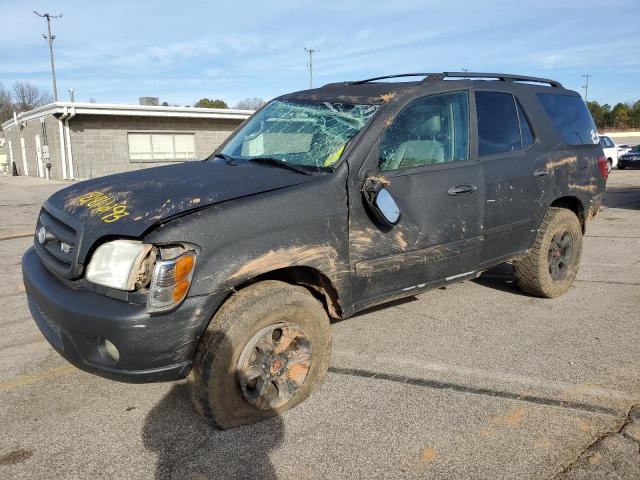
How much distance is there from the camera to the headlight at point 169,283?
2551 millimetres

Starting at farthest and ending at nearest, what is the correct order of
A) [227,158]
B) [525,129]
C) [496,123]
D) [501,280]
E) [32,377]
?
[501,280] < [525,129] < [496,123] < [227,158] < [32,377]

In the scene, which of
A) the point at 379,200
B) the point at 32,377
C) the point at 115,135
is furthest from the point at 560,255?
the point at 115,135

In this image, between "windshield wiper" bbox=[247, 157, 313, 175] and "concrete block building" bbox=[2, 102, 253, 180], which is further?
"concrete block building" bbox=[2, 102, 253, 180]

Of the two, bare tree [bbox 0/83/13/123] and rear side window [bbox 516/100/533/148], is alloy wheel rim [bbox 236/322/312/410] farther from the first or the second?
bare tree [bbox 0/83/13/123]

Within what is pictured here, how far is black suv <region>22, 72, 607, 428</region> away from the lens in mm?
2648

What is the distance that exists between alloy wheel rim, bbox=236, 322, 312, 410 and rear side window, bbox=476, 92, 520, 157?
2125mm

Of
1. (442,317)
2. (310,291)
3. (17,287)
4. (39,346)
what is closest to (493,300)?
(442,317)

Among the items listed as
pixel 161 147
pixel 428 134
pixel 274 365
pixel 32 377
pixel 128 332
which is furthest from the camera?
pixel 161 147

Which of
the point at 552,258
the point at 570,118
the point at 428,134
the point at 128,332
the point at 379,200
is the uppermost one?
the point at 570,118

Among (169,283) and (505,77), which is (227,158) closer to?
(169,283)

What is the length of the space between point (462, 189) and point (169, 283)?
227 centimetres

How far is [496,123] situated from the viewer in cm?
437

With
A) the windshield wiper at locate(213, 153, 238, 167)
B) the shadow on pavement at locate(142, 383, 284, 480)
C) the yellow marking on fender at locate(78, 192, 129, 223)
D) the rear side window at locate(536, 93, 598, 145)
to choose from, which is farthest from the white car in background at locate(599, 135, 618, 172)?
the yellow marking on fender at locate(78, 192, 129, 223)

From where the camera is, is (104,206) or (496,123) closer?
(104,206)
